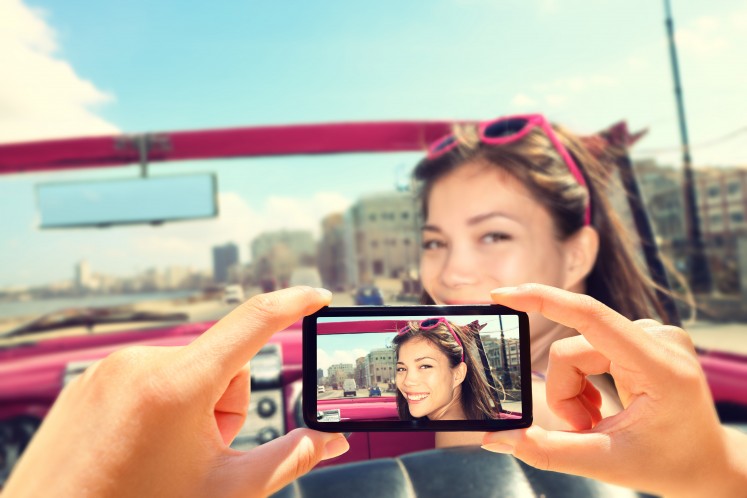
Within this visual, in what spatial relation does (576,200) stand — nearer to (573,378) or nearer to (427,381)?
(573,378)

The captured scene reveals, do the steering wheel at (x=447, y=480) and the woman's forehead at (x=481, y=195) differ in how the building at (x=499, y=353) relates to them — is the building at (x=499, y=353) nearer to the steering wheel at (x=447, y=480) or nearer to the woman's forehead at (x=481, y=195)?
the steering wheel at (x=447, y=480)

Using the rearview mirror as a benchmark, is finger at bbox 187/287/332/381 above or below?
below

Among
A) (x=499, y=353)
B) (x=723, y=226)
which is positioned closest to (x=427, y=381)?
(x=499, y=353)

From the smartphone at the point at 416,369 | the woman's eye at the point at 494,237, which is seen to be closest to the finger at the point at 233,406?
the smartphone at the point at 416,369

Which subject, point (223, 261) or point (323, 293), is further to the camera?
point (223, 261)

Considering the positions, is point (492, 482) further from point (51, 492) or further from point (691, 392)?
point (51, 492)

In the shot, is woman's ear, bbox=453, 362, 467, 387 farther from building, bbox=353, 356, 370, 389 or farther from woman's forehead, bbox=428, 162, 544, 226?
woman's forehead, bbox=428, 162, 544, 226

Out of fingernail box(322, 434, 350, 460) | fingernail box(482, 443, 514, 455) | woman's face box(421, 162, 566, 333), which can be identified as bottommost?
fingernail box(482, 443, 514, 455)

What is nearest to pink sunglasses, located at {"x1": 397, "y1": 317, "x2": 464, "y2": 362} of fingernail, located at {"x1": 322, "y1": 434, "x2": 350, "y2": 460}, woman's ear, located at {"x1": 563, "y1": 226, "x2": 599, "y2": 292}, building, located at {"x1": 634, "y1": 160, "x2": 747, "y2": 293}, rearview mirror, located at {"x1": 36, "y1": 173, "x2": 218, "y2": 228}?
fingernail, located at {"x1": 322, "y1": 434, "x2": 350, "y2": 460}
